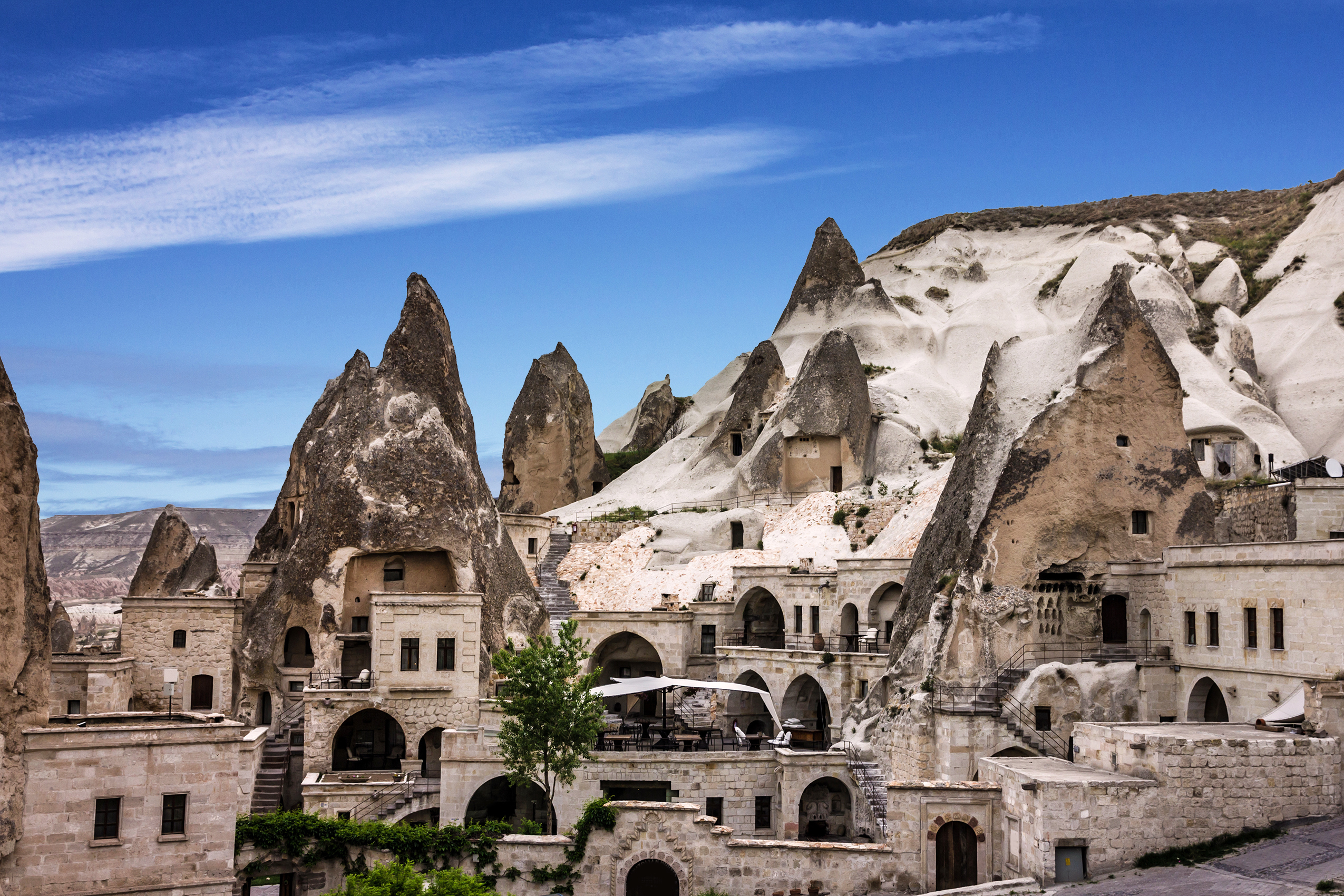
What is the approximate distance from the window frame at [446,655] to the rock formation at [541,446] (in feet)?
125

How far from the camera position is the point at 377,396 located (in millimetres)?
54781

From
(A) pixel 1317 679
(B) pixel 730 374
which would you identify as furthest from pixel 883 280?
(A) pixel 1317 679

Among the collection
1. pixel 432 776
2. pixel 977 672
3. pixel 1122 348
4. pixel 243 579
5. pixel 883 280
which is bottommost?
pixel 432 776

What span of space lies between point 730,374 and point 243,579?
4950 centimetres

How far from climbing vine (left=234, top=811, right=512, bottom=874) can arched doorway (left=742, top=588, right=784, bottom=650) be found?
22722 mm

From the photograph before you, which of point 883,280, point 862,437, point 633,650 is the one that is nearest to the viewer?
point 633,650

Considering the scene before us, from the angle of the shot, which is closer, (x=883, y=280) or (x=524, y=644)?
(x=524, y=644)

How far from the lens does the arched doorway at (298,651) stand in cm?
5269

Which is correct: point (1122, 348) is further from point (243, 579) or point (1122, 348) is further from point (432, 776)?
point (243, 579)

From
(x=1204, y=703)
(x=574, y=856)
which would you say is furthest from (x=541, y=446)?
(x=1204, y=703)

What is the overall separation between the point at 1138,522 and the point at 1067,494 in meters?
2.87

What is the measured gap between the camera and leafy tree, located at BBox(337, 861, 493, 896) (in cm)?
2845

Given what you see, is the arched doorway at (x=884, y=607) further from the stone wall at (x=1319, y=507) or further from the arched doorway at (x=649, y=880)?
the arched doorway at (x=649, y=880)

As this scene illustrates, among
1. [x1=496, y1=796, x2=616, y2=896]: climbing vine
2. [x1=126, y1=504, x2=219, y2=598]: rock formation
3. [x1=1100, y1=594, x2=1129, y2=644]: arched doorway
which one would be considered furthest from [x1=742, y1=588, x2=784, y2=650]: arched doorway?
[x1=126, y1=504, x2=219, y2=598]: rock formation
